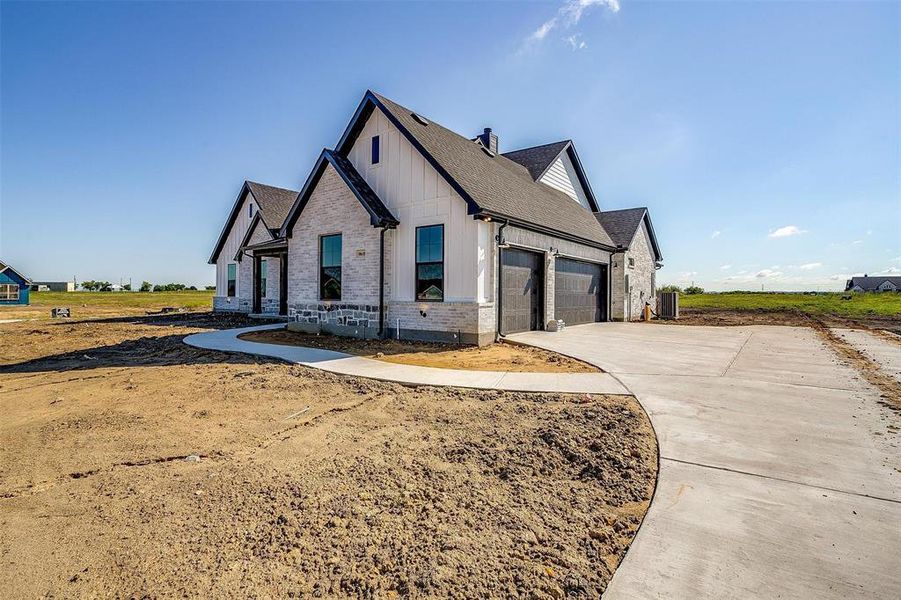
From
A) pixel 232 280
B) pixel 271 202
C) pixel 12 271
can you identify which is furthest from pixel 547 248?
pixel 12 271

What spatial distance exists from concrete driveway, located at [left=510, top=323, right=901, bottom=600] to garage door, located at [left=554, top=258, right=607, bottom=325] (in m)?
8.71

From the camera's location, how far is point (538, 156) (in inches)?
807

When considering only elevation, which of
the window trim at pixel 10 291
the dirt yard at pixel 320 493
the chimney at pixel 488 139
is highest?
the chimney at pixel 488 139

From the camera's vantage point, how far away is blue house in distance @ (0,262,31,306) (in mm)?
35031

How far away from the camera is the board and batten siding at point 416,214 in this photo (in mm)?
11422

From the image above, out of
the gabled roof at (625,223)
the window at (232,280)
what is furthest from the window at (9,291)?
the gabled roof at (625,223)

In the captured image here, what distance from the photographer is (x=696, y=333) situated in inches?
591

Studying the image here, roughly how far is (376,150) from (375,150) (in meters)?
0.04

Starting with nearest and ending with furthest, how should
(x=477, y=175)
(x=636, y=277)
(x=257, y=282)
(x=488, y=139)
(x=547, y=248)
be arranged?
1. (x=477, y=175)
2. (x=547, y=248)
3. (x=488, y=139)
4. (x=636, y=277)
5. (x=257, y=282)

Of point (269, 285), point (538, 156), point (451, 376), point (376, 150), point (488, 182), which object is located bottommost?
point (451, 376)

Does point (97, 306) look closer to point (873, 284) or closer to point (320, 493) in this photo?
point (320, 493)

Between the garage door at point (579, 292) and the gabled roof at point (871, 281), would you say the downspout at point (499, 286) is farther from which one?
the gabled roof at point (871, 281)

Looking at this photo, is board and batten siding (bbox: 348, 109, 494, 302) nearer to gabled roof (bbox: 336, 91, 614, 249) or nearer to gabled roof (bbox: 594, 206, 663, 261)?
gabled roof (bbox: 336, 91, 614, 249)

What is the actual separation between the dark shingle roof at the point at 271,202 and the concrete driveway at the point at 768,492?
22576 mm
